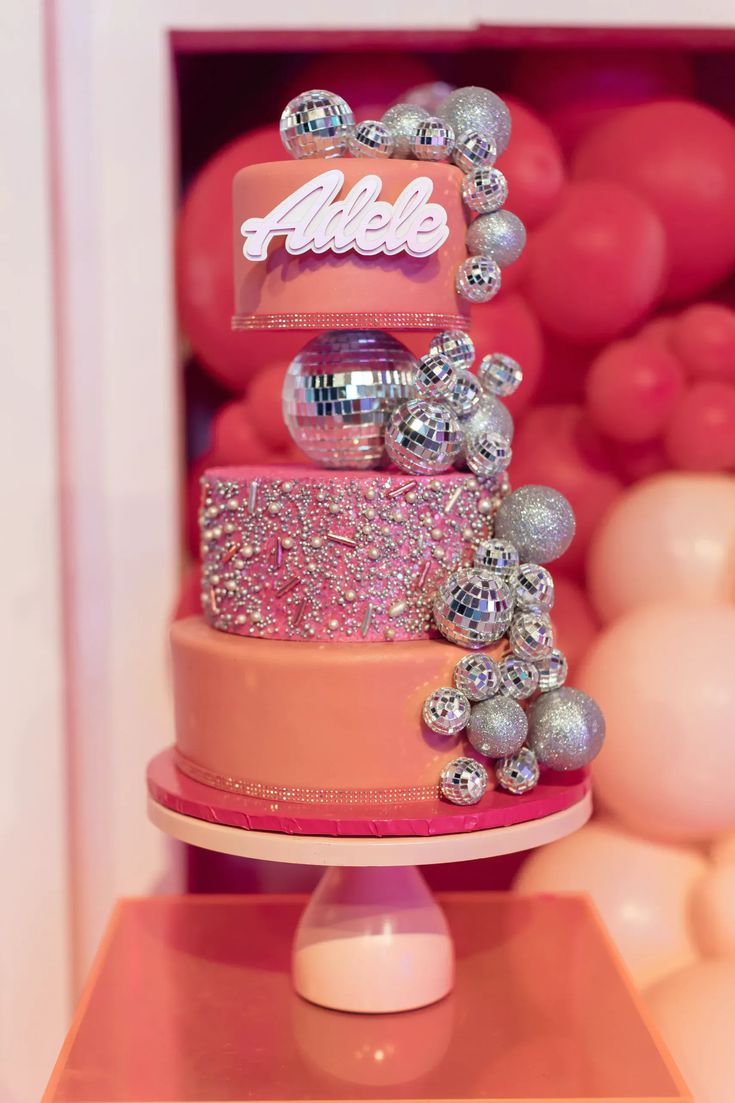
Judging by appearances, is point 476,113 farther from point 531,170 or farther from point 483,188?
point 531,170

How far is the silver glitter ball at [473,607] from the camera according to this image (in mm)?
1316

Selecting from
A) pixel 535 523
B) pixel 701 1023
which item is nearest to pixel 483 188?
pixel 535 523

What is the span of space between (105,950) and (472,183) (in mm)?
1144

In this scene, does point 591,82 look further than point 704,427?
Yes

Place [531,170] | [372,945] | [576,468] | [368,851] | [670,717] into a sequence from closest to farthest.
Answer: [368,851] < [372,945] < [670,717] < [531,170] < [576,468]

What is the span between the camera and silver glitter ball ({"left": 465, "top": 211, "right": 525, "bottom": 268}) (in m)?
1.40

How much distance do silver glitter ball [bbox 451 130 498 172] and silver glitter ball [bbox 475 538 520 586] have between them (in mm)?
453

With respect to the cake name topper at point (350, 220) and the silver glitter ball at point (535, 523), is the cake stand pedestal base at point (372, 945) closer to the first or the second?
the silver glitter ball at point (535, 523)

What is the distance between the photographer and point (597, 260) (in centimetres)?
192

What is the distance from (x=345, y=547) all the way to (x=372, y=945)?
51cm

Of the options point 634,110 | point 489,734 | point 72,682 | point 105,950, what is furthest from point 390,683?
point 634,110

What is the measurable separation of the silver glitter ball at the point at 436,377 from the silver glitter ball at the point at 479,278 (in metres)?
0.08

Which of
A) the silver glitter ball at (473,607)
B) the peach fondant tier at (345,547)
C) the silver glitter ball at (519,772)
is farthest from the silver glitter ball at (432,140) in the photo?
the silver glitter ball at (519,772)

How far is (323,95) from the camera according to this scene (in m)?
1.40
